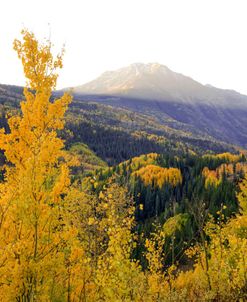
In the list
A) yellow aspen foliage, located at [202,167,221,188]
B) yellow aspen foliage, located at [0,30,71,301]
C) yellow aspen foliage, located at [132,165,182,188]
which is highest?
yellow aspen foliage, located at [0,30,71,301]

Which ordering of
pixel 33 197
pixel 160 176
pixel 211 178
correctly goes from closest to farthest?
pixel 33 197, pixel 211 178, pixel 160 176

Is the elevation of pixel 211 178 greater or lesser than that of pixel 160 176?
greater

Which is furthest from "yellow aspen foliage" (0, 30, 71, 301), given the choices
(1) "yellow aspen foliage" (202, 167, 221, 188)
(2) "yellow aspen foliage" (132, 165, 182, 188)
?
(2) "yellow aspen foliage" (132, 165, 182, 188)

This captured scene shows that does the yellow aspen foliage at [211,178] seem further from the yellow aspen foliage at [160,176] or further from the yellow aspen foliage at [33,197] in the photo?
the yellow aspen foliage at [33,197]

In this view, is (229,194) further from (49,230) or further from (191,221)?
(49,230)

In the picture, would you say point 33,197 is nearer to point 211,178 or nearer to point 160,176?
point 211,178

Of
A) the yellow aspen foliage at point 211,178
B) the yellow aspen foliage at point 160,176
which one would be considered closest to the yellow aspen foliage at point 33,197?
the yellow aspen foliage at point 211,178

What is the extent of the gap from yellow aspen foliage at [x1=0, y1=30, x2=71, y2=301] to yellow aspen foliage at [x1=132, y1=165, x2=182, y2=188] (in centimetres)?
11423

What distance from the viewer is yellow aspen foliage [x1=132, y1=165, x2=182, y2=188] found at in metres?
131

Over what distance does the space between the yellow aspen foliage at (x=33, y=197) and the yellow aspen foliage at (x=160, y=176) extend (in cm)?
11423

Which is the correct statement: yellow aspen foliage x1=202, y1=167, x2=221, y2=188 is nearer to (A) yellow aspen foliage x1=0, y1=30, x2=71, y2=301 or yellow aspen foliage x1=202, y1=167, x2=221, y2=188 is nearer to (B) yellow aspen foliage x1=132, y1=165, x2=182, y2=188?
(B) yellow aspen foliage x1=132, y1=165, x2=182, y2=188

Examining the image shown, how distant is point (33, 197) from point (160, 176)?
407ft

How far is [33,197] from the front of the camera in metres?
12.7

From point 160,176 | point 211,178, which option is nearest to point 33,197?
point 211,178
